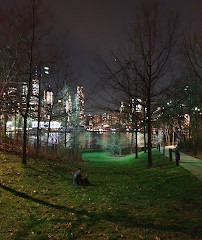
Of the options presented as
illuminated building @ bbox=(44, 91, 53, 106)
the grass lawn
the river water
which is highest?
illuminated building @ bbox=(44, 91, 53, 106)

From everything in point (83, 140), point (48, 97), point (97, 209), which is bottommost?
point (97, 209)

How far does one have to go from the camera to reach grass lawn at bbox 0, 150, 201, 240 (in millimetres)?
5320

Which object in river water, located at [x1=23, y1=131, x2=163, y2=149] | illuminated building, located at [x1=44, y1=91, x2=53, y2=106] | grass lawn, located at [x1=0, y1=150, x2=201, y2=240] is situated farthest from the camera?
river water, located at [x1=23, y1=131, x2=163, y2=149]

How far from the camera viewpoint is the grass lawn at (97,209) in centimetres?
532

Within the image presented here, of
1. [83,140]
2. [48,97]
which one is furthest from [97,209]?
[83,140]

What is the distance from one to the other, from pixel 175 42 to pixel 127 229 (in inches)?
459

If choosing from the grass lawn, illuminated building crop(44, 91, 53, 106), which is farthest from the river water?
the grass lawn

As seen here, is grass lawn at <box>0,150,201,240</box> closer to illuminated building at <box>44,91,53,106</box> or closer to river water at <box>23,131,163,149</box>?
illuminated building at <box>44,91,53,106</box>

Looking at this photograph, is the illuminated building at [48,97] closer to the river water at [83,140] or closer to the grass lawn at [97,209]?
the river water at [83,140]

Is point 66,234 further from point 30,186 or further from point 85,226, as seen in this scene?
point 30,186

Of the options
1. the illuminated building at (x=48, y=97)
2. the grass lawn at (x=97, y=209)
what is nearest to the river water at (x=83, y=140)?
the illuminated building at (x=48, y=97)

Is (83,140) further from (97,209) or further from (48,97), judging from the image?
(97,209)

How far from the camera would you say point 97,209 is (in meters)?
7.19

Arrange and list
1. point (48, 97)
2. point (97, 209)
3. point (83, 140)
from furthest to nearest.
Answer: point (83, 140) → point (48, 97) → point (97, 209)
